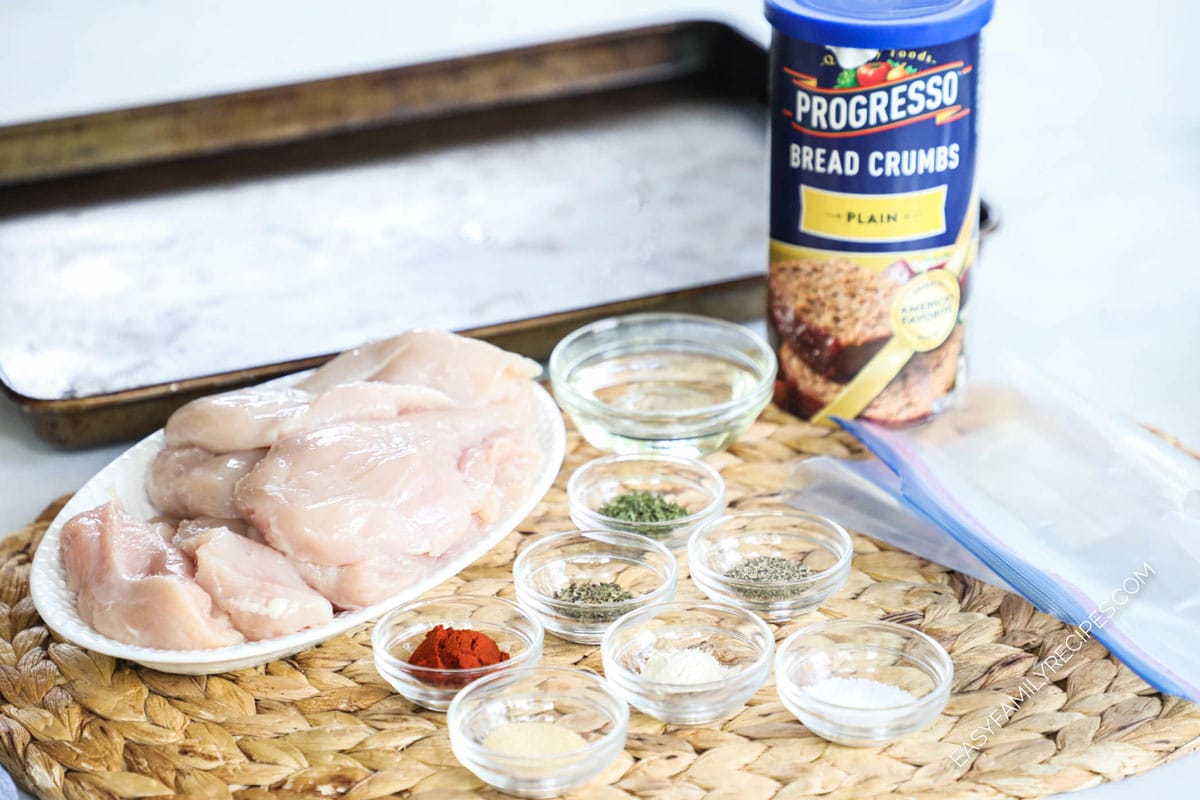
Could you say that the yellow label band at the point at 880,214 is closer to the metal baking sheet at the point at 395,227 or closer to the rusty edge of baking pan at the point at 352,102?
the metal baking sheet at the point at 395,227

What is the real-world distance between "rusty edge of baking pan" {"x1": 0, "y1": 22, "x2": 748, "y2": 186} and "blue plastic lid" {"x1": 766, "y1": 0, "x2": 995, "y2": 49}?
0.86 meters

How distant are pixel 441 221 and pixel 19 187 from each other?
64 cm

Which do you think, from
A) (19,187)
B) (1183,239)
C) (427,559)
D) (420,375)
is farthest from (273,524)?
(1183,239)

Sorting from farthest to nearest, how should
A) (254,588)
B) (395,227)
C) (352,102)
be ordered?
(352,102), (395,227), (254,588)

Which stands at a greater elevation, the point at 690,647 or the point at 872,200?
the point at 872,200

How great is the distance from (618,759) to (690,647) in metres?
0.14

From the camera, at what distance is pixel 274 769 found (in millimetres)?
1141

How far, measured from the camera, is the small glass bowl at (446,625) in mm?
1173

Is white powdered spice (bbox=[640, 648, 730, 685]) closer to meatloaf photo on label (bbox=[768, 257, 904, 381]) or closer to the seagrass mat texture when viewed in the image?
the seagrass mat texture

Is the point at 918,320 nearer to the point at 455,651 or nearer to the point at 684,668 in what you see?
the point at 684,668

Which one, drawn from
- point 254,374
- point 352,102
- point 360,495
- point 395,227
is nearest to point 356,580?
point 360,495

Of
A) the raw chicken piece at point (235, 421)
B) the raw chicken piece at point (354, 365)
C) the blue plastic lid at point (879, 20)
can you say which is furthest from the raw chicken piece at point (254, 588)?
the blue plastic lid at point (879, 20)

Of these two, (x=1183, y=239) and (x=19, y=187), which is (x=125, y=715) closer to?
(x=19, y=187)

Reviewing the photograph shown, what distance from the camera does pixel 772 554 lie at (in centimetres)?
138
